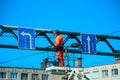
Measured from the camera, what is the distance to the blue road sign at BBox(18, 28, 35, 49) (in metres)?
31.1

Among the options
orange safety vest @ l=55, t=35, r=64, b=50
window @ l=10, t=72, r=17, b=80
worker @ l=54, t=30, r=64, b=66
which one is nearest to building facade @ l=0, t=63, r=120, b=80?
window @ l=10, t=72, r=17, b=80

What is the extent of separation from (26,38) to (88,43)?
16.7 ft

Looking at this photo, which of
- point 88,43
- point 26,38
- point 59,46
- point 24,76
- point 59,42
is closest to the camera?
point 59,42

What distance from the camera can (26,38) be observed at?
1224 inches

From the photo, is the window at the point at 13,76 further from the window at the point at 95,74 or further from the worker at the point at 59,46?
the worker at the point at 59,46

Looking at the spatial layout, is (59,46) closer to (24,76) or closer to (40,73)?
(24,76)

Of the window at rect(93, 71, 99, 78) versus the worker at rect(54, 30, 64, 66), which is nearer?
the worker at rect(54, 30, 64, 66)

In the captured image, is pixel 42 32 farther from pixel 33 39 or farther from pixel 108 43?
pixel 108 43

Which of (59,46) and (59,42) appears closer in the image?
(59,42)

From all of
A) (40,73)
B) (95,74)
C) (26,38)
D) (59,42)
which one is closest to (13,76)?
(40,73)

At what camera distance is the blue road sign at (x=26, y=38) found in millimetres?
31062

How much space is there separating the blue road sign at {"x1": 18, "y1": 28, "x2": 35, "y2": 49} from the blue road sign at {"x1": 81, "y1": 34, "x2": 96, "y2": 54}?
4105 mm

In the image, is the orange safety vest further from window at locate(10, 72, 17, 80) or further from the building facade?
window at locate(10, 72, 17, 80)

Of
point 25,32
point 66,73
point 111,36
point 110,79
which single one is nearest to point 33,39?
point 25,32
